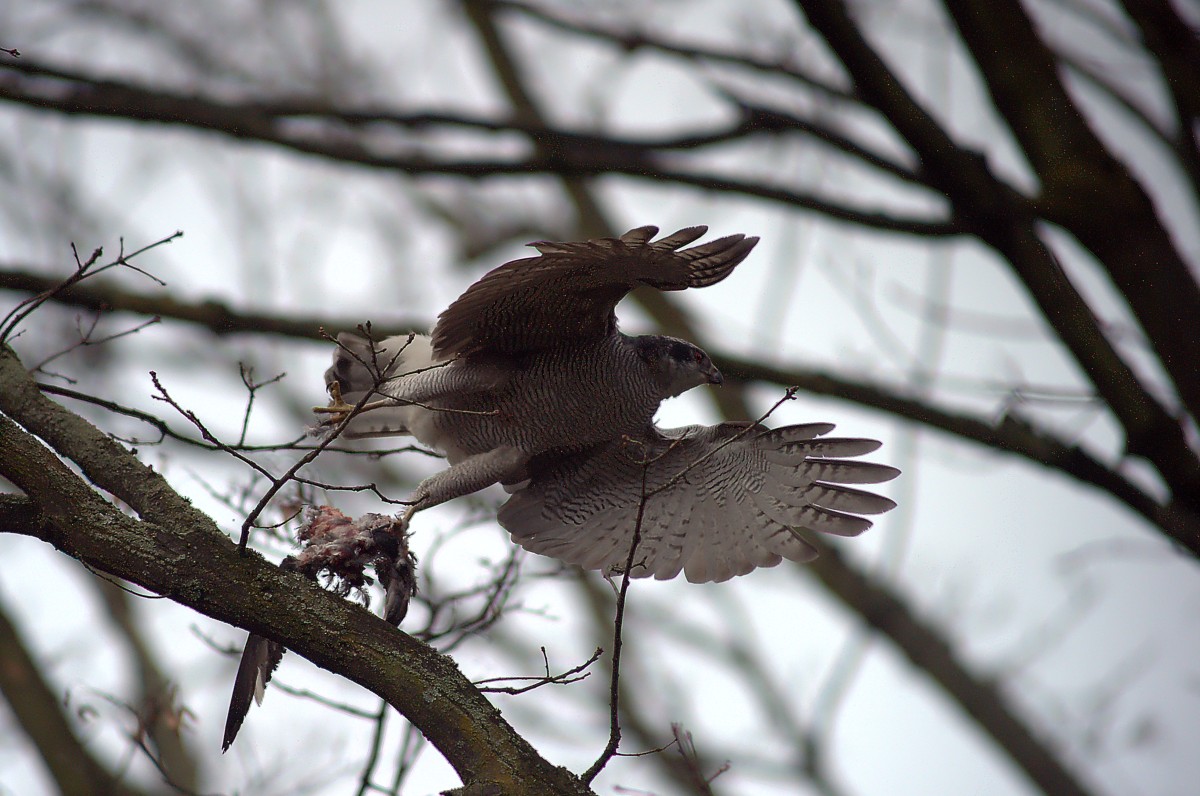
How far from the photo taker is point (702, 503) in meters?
4.56

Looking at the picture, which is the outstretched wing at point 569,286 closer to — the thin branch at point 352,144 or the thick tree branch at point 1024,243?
the thick tree branch at point 1024,243

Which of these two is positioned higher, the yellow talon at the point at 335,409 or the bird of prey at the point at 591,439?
the bird of prey at the point at 591,439

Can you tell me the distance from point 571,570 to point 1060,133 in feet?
8.84

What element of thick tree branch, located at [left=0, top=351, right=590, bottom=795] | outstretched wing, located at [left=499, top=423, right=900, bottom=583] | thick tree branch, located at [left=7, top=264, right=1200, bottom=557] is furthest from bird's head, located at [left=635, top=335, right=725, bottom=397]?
thick tree branch, located at [left=0, top=351, right=590, bottom=795]

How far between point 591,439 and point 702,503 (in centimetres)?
63

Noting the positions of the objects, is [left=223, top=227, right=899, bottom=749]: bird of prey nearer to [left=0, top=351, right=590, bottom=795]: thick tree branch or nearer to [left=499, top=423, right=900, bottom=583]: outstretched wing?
[left=499, top=423, right=900, bottom=583]: outstretched wing

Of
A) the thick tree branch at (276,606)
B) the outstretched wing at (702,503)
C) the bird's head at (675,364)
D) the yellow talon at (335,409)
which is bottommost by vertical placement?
the thick tree branch at (276,606)

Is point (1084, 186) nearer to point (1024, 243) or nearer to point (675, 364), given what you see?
point (1024, 243)

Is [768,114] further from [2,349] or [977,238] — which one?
[2,349]

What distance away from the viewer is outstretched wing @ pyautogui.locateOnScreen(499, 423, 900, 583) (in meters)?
4.45

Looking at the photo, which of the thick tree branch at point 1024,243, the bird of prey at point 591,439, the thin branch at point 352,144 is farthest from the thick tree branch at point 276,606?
the thin branch at point 352,144

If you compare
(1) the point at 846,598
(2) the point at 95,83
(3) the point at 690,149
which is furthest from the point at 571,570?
(1) the point at 846,598

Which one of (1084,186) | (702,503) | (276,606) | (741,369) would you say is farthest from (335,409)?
(1084,186)

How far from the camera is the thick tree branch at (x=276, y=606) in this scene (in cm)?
227
